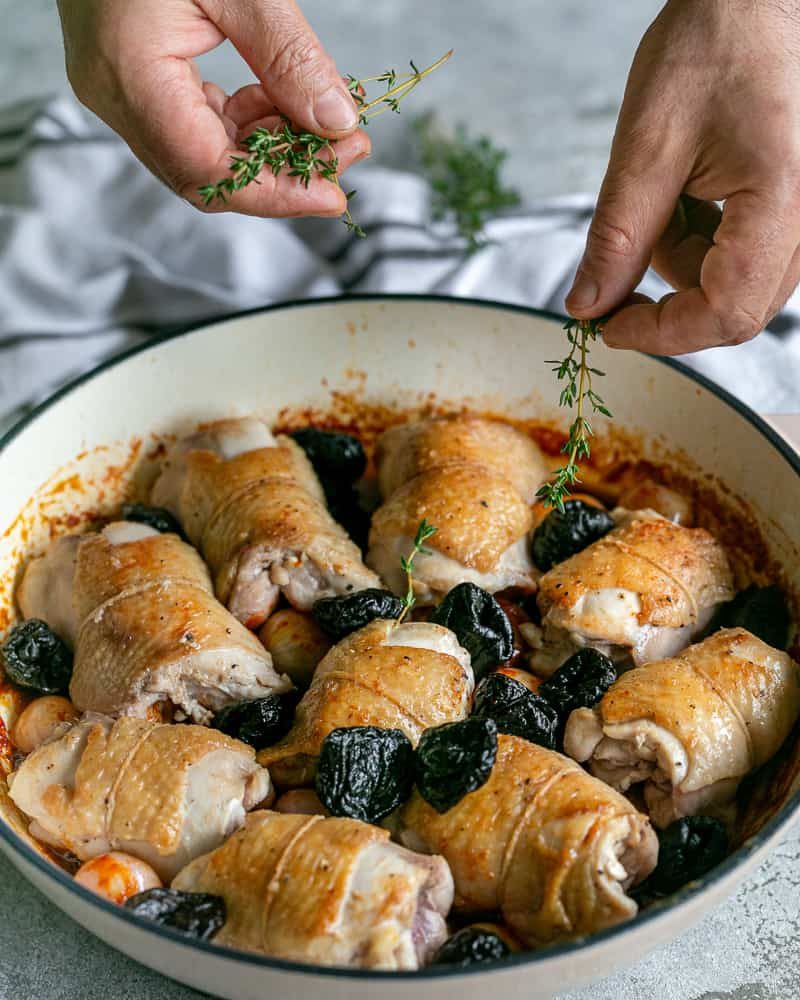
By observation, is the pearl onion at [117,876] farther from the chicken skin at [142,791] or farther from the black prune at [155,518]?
the black prune at [155,518]

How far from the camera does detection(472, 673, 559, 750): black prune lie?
2330 millimetres

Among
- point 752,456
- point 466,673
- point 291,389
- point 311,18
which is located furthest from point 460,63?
point 466,673

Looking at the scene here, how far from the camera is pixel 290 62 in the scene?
7.64 ft

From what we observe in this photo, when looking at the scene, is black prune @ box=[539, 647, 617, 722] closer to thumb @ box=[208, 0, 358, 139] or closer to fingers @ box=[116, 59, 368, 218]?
fingers @ box=[116, 59, 368, 218]

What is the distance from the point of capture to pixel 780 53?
2244 millimetres

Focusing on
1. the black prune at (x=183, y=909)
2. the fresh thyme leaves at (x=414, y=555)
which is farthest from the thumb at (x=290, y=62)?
the black prune at (x=183, y=909)

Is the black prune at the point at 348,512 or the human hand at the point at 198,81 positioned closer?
the human hand at the point at 198,81

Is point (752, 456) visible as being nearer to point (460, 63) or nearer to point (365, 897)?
point (365, 897)

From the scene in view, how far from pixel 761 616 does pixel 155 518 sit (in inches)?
60.8

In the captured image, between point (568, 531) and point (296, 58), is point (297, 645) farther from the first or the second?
point (296, 58)

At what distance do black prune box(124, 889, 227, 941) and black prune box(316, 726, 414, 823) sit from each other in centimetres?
28

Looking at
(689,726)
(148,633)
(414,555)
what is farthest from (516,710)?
(148,633)

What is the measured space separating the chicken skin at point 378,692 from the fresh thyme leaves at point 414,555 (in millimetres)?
79

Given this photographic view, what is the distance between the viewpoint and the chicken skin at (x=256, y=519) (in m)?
2.74
